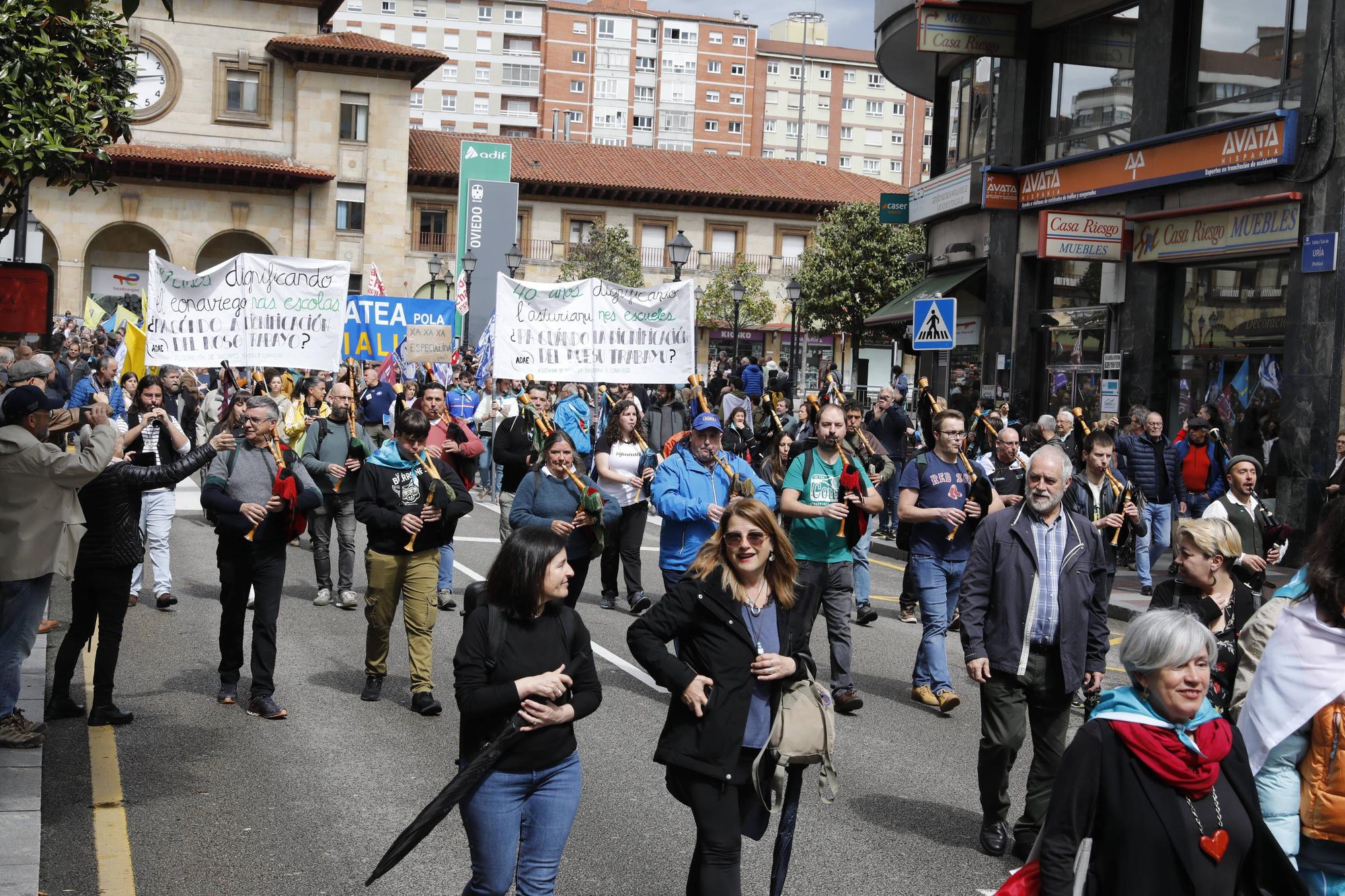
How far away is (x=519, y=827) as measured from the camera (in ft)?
14.7

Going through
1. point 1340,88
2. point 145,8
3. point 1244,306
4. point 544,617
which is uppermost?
point 145,8

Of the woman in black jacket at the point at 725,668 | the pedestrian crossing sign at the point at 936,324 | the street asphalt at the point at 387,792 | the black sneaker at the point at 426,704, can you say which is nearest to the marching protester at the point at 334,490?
the street asphalt at the point at 387,792

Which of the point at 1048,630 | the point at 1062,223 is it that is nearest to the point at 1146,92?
the point at 1062,223

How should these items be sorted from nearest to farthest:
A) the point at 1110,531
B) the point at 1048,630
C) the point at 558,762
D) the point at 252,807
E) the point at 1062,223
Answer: the point at 558,762 → the point at 1048,630 → the point at 252,807 → the point at 1110,531 → the point at 1062,223

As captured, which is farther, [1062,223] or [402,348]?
[402,348]

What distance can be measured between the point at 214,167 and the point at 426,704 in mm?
49724

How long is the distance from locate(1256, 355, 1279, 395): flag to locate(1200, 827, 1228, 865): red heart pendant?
1562 centimetres

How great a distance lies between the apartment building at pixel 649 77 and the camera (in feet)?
324

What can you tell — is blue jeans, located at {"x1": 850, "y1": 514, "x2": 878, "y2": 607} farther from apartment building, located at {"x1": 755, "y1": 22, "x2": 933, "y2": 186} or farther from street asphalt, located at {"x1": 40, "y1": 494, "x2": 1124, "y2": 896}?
apartment building, located at {"x1": 755, "y1": 22, "x2": 933, "y2": 186}

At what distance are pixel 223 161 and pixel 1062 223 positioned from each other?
41.9 metres

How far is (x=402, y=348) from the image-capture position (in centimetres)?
2266

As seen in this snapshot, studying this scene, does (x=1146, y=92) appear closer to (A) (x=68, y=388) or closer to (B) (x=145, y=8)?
(A) (x=68, y=388)

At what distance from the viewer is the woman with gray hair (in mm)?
3441

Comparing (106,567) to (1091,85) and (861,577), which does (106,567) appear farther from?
(1091,85)
